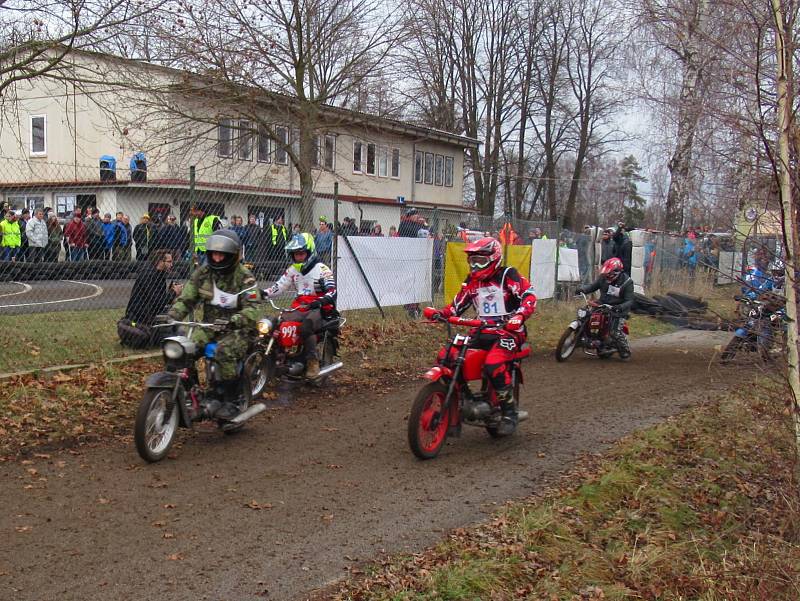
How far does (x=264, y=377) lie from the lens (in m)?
9.34

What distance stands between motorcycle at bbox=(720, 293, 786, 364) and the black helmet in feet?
14.2

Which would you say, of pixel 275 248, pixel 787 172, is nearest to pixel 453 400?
pixel 787 172

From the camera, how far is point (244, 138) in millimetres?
18766

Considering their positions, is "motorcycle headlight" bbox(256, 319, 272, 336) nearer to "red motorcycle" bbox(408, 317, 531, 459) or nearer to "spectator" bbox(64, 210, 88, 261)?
"red motorcycle" bbox(408, 317, 531, 459)

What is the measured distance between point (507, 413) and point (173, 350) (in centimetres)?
320

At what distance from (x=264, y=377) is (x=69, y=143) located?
26.5m

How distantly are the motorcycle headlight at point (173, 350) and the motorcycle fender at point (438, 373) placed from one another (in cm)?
213

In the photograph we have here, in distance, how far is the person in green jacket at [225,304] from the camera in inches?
287

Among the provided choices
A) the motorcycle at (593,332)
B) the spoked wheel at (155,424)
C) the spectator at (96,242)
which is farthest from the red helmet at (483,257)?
the spectator at (96,242)

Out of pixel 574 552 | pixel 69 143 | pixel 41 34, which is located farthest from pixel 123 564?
pixel 69 143

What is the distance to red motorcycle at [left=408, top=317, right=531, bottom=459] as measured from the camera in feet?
22.8

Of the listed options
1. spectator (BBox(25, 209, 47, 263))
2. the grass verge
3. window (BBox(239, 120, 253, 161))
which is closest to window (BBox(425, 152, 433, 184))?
window (BBox(239, 120, 253, 161))

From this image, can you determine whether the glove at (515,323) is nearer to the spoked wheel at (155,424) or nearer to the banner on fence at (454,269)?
the spoked wheel at (155,424)

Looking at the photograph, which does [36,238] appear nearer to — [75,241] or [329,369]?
[75,241]
